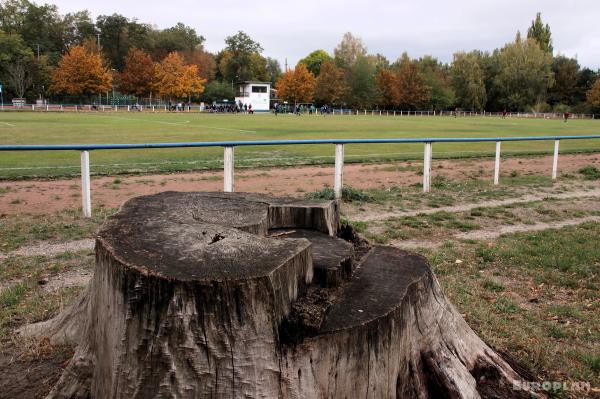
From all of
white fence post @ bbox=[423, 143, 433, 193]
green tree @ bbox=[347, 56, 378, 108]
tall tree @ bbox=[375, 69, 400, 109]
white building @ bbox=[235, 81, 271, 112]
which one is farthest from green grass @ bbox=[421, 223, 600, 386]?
green tree @ bbox=[347, 56, 378, 108]

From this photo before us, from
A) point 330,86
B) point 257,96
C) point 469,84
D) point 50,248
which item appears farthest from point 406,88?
point 50,248

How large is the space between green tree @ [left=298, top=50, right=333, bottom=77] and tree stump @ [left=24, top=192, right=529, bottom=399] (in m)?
126

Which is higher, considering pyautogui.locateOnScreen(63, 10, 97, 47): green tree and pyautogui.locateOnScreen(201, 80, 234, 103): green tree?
pyautogui.locateOnScreen(63, 10, 97, 47): green tree

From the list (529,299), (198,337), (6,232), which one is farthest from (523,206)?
(198,337)

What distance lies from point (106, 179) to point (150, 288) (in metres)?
10.8

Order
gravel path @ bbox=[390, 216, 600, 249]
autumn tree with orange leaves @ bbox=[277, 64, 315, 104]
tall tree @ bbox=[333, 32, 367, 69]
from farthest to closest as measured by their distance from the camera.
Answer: tall tree @ bbox=[333, 32, 367, 69]
autumn tree with orange leaves @ bbox=[277, 64, 315, 104]
gravel path @ bbox=[390, 216, 600, 249]

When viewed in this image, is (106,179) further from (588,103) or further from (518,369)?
(588,103)

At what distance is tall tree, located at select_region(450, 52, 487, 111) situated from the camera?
332 ft

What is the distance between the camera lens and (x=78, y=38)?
108 m

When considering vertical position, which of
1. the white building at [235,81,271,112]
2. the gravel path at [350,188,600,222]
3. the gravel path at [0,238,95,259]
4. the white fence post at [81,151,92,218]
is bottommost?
the gravel path at [0,238,95,259]

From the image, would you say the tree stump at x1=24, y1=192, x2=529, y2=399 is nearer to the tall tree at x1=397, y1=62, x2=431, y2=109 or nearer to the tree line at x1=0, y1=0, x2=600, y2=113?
the tree line at x1=0, y1=0, x2=600, y2=113

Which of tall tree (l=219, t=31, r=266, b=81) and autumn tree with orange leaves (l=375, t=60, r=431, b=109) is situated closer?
autumn tree with orange leaves (l=375, t=60, r=431, b=109)

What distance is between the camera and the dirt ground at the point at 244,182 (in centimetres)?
1014

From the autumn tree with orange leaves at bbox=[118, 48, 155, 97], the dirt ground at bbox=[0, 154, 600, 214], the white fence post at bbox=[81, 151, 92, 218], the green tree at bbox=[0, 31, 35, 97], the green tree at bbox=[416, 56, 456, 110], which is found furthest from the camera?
the green tree at bbox=[416, 56, 456, 110]
